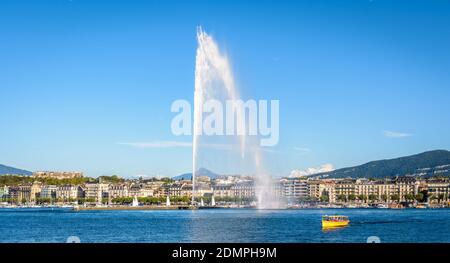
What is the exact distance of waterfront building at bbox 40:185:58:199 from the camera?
55.9 meters

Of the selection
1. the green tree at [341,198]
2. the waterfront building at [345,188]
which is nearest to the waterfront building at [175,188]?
the waterfront building at [345,188]

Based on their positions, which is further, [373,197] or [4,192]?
[373,197]

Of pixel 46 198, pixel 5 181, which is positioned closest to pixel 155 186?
pixel 46 198

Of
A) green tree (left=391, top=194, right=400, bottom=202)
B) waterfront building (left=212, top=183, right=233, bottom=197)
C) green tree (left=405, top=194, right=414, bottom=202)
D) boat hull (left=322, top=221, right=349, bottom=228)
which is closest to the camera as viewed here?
boat hull (left=322, top=221, right=349, bottom=228)

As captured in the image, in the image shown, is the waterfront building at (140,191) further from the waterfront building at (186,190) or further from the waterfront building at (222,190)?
the waterfront building at (222,190)

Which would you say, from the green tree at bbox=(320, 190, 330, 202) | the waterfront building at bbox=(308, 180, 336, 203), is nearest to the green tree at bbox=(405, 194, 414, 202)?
the waterfront building at bbox=(308, 180, 336, 203)

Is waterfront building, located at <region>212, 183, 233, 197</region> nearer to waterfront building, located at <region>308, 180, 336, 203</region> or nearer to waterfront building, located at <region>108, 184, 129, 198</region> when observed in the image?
waterfront building, located at <region>308, 180, 336, 203</region>

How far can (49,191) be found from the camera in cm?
5656

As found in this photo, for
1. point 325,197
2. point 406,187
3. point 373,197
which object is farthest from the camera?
point 373,197

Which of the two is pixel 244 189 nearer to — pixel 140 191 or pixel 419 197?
pixel 419 197

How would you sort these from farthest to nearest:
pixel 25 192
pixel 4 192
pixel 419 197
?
pixel 25 192
pixel 4 192
pixel 419 197

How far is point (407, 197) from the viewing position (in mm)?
53250

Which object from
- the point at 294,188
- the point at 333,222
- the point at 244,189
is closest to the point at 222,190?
the point at 244,189

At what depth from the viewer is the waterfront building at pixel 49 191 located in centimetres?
5594
